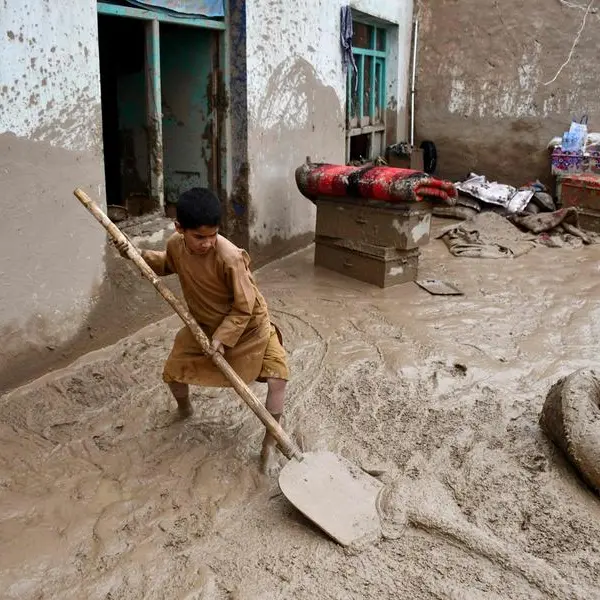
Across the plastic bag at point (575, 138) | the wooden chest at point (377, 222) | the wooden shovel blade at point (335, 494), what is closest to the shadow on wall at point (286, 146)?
the wooden chest at point (377, 222)

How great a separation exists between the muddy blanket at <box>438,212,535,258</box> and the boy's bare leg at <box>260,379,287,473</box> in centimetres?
405

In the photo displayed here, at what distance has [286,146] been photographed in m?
6.17

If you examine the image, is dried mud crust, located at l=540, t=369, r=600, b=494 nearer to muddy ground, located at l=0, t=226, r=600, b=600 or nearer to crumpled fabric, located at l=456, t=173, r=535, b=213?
muddy ground, located at l=0, t=226, r=600, b=600

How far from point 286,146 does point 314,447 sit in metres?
3.60

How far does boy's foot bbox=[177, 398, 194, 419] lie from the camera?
3438 mm

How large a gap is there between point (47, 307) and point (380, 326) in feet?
7.18

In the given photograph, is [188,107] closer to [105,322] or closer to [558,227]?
[105,322]

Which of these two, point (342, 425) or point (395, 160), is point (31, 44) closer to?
point (342, 425)

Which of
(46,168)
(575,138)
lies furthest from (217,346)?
(575,138)

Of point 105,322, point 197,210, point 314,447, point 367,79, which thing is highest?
point 367,79

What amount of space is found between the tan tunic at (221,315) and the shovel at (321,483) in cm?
12

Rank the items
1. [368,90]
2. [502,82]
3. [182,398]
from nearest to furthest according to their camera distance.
A: [182,398] < [368,90] < [502,82]

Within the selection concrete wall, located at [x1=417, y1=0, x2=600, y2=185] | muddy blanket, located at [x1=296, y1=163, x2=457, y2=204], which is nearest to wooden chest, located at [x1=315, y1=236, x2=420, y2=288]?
muddy blanket, located at [x1=296, y1=163, x2=457, y2=204]

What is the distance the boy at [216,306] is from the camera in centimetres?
277
